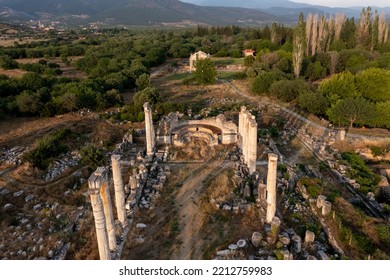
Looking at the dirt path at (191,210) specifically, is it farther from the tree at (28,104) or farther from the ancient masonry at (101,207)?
the tree at (28,104)

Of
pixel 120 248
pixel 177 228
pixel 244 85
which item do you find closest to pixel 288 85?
pixel 244 85

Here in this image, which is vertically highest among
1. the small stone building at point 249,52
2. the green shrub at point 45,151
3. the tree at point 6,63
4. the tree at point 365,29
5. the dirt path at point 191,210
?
the tree at point 365,29

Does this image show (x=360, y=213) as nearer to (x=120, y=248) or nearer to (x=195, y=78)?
(x=120, y=248)

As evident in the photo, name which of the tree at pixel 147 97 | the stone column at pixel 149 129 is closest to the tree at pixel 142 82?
the tree at pixel 147 97

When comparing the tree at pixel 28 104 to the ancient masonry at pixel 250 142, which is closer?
the ancient masonry at pixel 250 142

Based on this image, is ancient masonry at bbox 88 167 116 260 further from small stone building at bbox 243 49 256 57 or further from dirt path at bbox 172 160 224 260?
small stone building at bbox 243 49 256 57

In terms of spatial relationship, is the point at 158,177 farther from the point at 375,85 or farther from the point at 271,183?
the point at 375,85
